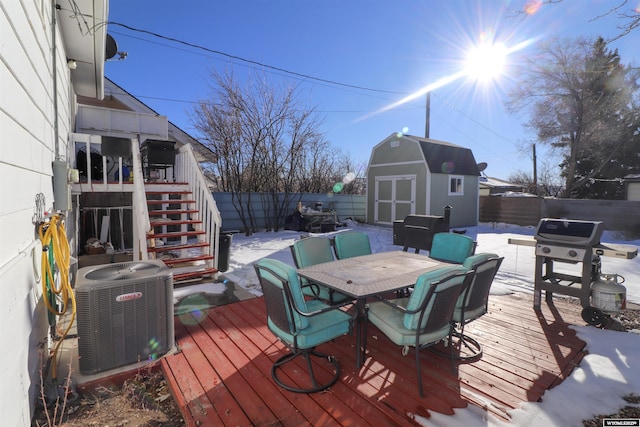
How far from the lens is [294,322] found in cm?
202

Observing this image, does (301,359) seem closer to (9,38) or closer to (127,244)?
(9,38)

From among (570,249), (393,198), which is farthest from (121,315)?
(393,198)

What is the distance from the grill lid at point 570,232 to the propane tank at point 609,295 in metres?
0.41

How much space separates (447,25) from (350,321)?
7.86 meters

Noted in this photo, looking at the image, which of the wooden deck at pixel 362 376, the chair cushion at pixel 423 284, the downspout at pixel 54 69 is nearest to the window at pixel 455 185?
the wooden deck at pixel 362 376

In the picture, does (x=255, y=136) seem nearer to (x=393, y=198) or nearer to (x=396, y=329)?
(x=393, y=198)

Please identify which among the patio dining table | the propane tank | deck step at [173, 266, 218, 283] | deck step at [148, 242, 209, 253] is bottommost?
deck step at [173, 266, 218, 283]

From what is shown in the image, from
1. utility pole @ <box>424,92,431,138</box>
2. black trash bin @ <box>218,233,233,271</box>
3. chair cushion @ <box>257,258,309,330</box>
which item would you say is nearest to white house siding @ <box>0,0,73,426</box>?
chair cushion @ <box>257,258,309,330</box>

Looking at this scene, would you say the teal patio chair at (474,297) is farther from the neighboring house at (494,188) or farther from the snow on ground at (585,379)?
the neighboring house at (494,188)

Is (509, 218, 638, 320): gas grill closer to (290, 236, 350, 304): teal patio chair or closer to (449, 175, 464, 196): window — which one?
(290, 236, 350, 304): teal patio chair

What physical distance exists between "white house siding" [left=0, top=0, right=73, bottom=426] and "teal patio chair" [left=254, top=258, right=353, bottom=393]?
1188 mm

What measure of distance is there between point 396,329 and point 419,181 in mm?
9302

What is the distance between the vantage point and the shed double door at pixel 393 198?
11047 millimetres

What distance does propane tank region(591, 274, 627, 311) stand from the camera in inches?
118
